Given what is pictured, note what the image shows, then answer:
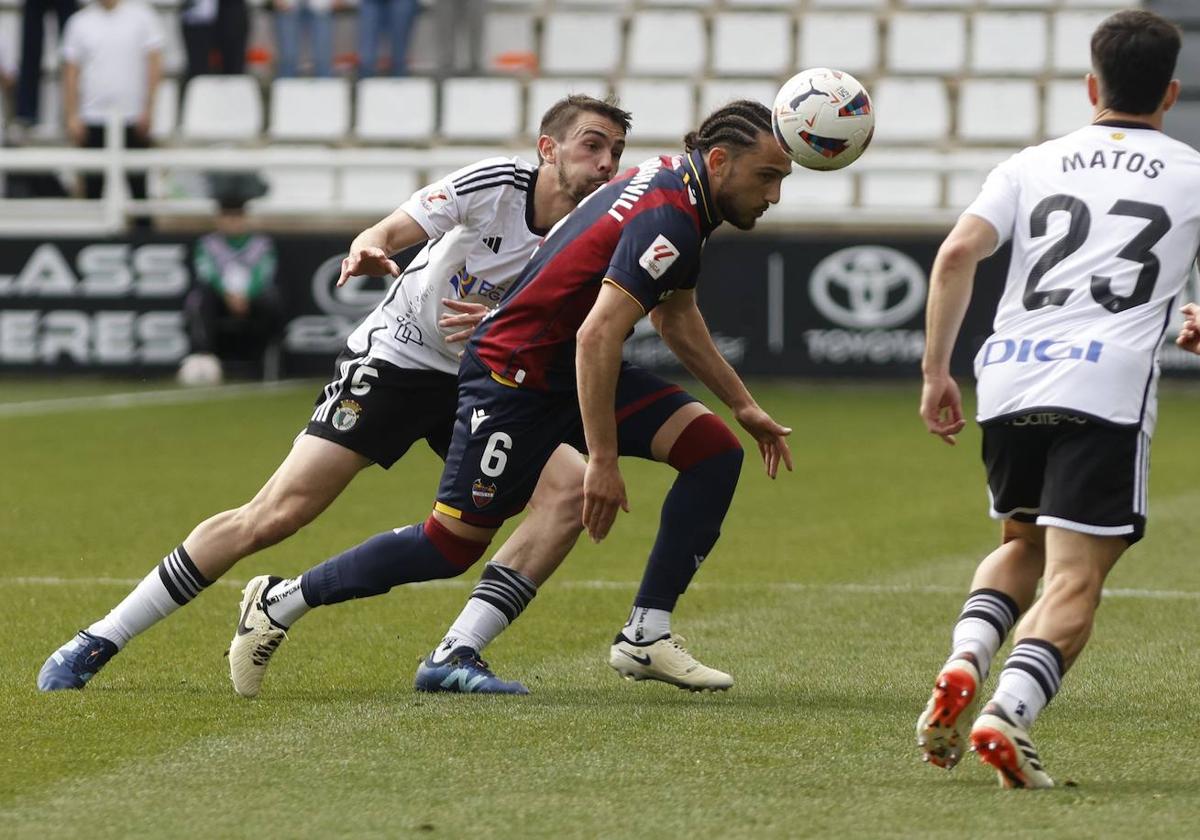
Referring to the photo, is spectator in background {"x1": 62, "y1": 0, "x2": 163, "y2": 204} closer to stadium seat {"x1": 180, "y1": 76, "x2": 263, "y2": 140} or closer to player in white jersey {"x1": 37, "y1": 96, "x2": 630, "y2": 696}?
stadium seat {"x1": 180, "y1": 76, "x2": 263, "y2": 140}

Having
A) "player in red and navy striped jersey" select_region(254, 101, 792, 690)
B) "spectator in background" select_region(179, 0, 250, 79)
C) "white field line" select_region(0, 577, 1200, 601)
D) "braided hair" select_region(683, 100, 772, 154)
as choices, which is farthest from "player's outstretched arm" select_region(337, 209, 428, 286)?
"spectator in background" select_region(179, 0, 250, 79)

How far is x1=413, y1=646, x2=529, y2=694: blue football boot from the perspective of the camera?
19.7ft

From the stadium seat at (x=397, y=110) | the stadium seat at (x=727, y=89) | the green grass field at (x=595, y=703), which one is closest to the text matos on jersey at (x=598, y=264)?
the green grass field at (x=595, y=703)

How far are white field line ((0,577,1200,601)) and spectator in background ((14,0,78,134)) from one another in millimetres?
13055

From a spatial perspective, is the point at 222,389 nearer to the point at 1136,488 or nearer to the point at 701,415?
the point at 701,415

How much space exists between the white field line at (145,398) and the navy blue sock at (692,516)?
10.4 metres

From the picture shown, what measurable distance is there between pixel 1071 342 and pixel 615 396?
1.48 metres

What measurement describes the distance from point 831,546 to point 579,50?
13251 mm

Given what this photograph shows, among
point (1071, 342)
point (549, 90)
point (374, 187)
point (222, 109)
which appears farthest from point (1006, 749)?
point (222, 109)

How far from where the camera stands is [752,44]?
71.2 ft

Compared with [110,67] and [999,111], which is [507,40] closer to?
[110,67]

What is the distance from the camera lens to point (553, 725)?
5.50 metres

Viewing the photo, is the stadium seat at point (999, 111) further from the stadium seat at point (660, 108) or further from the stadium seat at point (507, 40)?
the stadium seat at point (507, 40)

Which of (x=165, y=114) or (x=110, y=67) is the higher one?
(x=110, y=67)
